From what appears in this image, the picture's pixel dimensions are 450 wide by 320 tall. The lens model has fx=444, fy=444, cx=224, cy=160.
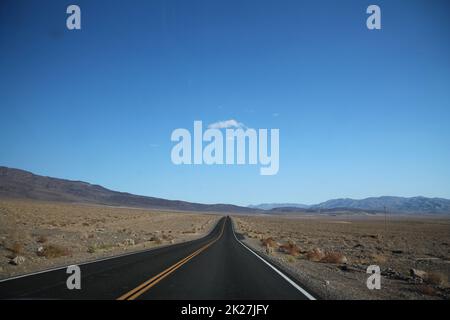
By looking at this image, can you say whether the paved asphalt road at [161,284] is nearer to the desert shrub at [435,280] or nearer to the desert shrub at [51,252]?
the desert shrub at [435,280]

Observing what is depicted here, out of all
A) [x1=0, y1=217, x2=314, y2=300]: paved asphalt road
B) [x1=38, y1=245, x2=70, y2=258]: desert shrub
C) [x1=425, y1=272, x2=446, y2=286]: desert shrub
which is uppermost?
[x1=0, y1=217, x2=314, y2=300]: paved asphalt road

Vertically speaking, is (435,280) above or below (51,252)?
above

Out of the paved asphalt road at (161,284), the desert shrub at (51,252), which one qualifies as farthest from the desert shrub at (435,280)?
the desert shrub at (51,252)

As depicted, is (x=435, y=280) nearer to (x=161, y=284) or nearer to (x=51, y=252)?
(x=161, y=284)

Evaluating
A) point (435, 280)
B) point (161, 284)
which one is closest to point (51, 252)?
point (161, 284)

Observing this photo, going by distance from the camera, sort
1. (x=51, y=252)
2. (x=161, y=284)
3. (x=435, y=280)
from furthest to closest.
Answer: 1. (x=51, y=252)
2. (x=435, y=280)
3. (x=161, y=284)

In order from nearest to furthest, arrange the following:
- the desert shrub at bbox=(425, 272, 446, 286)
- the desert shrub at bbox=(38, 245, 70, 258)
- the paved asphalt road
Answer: the paved asphalt road < the desert shrub at bbox=(425, 272, 446, 286) < the desert shrub at bbox=(38, 245, 70, 258)

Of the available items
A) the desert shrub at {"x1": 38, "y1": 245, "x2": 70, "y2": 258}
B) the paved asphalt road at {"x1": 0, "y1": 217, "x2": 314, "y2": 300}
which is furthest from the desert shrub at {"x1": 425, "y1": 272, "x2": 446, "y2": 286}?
the desert shrub at {"x1": 38, "y1": 245, "x2": 70, "y2": 258}

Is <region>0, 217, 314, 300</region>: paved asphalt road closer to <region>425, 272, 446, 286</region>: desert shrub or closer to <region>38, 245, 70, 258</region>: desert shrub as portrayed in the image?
<region>425, 272, 446, 286</region>: desert shrub

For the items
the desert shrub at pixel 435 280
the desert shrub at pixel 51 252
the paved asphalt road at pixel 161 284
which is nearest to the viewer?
the paved asphalt road at pixel 161 284

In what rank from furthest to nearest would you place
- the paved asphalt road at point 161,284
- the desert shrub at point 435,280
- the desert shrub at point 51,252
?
the desert shrub at point 51,252, the desert shrub at point 435,280, the paved asphalt road at point 161,284
